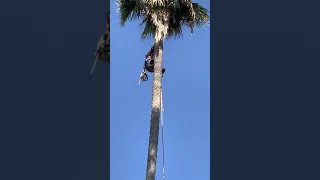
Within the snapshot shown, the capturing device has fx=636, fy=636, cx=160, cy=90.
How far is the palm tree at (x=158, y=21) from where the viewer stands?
59.8 ft

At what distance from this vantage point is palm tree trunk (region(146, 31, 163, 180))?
17766 millimetres

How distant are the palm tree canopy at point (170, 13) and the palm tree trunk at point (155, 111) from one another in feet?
2.45

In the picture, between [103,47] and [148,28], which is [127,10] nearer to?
[148,28]

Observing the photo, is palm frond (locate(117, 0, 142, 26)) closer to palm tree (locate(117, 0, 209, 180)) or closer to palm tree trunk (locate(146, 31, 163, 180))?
palm tree (locate(117, 0, 209, 180))

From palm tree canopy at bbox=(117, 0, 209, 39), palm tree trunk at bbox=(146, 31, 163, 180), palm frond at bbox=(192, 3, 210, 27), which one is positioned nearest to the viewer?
palm tree trunk at bbox=(146, 31, 163, 180)

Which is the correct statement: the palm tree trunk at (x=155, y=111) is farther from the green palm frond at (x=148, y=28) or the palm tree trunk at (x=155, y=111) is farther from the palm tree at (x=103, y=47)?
the palm tree at (x=103, y=47)

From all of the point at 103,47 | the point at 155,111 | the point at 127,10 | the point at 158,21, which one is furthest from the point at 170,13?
the point at 103,47

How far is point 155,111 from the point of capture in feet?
60.0

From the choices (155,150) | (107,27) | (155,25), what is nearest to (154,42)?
(155,25)

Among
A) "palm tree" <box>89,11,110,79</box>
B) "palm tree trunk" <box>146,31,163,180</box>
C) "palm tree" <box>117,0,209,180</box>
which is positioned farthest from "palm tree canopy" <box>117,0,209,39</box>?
"palm tree" <box>89,11,110,79</box>

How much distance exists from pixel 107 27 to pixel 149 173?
8135 millimetres

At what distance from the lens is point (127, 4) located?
65.7 feet

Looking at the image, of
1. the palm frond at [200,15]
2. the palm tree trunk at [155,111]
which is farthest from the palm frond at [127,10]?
the palm frond at [200,15]

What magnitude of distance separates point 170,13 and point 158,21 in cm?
59
